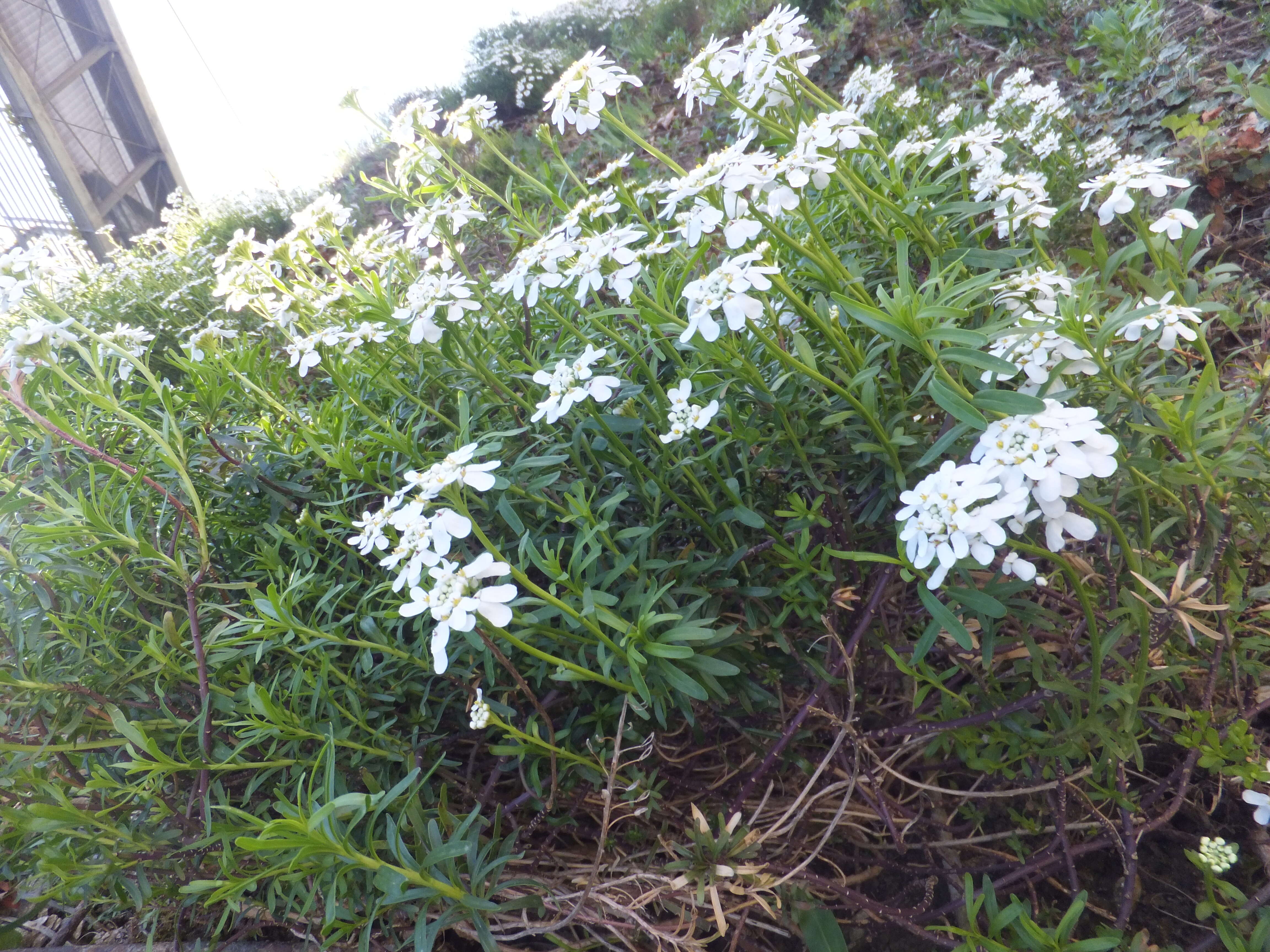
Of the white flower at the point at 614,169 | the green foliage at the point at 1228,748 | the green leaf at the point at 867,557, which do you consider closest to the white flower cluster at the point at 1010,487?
the green leaf at the point at 867,557

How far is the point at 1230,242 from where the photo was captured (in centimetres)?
264

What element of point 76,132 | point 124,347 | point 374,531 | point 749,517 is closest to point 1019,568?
point 749,517

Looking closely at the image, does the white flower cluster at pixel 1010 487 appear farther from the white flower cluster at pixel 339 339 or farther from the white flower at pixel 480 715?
the white flower cluster at pixel 339 339

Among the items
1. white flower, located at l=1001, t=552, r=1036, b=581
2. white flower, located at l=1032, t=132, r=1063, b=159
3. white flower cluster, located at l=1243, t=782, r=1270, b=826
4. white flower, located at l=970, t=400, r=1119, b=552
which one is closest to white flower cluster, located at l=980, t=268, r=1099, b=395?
white flower, located at l=970, t=400, r=1119, b=552

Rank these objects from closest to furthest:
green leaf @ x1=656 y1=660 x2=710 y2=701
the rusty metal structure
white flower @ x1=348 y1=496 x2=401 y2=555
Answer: green leaf @ x1=656 y1=660 x2=710 y2=701
white flower @ x1=348 y1=496 x2=401 y2=555
the rusty metal structure

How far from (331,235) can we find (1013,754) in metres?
2.21

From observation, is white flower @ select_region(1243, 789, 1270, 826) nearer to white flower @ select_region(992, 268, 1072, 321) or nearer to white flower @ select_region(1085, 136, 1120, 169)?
white flower @ select_region(992, 268, 1072, 321)

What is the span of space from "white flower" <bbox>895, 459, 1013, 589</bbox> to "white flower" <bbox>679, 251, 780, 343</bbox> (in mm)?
402

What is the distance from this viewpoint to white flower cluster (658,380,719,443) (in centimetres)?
147

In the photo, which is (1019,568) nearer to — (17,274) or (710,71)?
(710,71)

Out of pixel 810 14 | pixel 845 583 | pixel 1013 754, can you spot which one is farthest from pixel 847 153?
pixel 810 14

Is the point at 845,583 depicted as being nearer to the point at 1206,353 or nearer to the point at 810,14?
the point at 1206,353

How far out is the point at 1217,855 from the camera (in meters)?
1.31

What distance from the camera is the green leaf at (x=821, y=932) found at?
1.50 m
